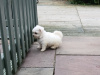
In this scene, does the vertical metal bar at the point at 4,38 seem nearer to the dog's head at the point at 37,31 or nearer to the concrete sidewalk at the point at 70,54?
the concrete sidewalk at the point at 70,54

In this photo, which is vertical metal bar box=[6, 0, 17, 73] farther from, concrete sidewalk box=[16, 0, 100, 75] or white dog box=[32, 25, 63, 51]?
white dog box=[32, 25, 63, 51]

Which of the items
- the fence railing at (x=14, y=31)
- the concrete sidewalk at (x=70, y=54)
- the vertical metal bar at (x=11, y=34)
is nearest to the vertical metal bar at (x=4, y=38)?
the fence railing at (x=14, y=31)

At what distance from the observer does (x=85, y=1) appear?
11.1 m

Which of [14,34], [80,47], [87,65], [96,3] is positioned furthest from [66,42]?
[96,3]

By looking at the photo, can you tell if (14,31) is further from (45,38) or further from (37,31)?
(45,38)

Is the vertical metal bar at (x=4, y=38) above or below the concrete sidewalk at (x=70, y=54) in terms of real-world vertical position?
above

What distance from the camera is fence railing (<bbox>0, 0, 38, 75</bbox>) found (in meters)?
3.09

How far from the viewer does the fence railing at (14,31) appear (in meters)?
3.09

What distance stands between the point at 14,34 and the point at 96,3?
785cm

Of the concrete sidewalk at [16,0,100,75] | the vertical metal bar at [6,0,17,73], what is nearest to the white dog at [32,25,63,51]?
the concrete sidewalk at [16,0,100,75]

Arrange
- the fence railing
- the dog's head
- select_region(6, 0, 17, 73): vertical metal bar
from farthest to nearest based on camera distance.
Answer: the dog's head, select_region(6, 0, 17, 73): vertical metal bar, the fence railing

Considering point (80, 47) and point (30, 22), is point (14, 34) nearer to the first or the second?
point (30, 22)

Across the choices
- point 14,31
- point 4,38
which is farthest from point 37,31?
point 4,38

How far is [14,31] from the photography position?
12.2ft
